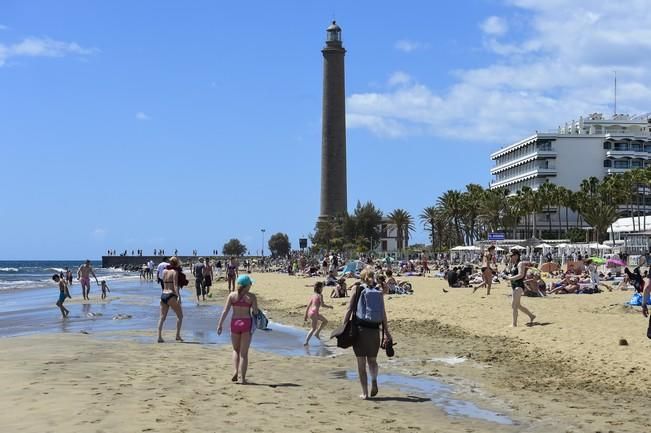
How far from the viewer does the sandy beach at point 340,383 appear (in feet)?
25.0

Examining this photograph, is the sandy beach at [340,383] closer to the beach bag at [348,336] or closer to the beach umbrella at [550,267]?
the beach bag at [348,336]

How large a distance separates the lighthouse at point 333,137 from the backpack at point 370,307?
265ft

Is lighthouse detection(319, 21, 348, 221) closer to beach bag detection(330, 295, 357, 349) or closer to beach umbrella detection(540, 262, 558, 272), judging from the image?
beach umbrella detection(540, 262, 558, 272)

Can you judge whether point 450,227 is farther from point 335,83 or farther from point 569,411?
point 569,411

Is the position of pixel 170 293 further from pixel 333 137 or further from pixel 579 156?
pixel 579 156

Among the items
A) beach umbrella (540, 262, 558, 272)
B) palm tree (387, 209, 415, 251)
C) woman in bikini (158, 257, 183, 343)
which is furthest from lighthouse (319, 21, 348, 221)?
woman in bikini (158, 257, 183, 343)

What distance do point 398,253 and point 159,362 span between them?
6942 centimetres

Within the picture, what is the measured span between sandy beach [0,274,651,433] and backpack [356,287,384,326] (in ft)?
3.33

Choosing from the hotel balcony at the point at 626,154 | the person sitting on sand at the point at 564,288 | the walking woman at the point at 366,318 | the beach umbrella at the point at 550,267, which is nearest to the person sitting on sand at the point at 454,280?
the person sitting on sand at the point at 564,288

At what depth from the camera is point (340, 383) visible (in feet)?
34.0

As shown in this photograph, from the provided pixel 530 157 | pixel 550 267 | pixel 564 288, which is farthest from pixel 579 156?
pixel 564 288

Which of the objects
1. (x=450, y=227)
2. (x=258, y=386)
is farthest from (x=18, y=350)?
(x=450, y=227)

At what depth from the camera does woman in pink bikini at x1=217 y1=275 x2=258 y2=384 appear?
979 centimetres

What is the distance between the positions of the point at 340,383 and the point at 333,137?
79454mm
